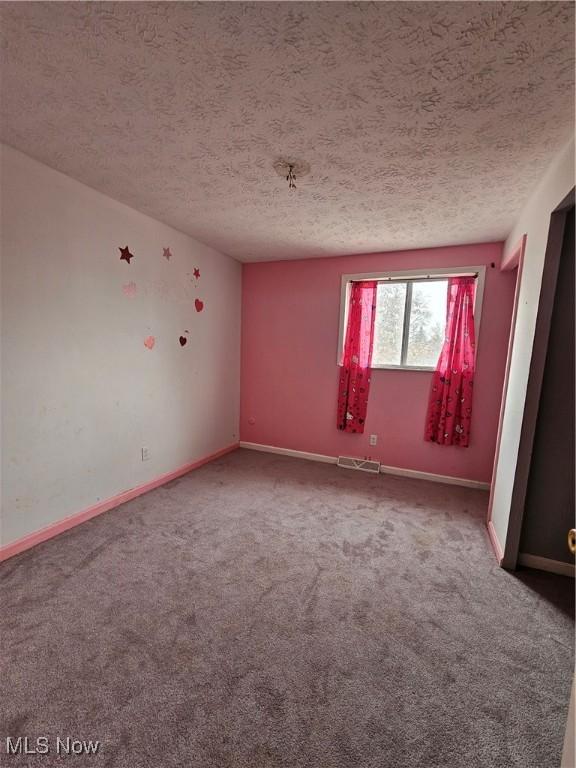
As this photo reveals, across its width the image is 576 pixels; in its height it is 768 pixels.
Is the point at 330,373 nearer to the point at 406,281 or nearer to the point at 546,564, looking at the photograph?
the point at 406,281

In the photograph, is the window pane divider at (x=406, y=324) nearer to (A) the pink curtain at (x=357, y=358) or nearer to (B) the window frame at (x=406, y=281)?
(B) the window frame at (x=406, y=281)

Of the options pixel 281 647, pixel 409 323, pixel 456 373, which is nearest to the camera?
pixel 281 647

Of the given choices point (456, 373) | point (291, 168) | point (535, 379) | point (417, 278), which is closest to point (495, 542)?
point (535, 379)

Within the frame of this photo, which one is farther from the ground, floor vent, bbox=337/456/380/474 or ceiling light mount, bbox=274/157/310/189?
ceiling light mount, bbox=274/157/310/189

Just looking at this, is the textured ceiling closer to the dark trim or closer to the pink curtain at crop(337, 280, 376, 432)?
the dark trim

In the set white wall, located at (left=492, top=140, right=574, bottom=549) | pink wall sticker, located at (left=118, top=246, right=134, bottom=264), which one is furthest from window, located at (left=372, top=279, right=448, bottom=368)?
pink wall sticker, located at (left=118, top=246, right=134, bottom=264)

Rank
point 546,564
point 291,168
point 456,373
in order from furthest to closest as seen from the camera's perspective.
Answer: point 456,373 → point 546,564 → point 291,168

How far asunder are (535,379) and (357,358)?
1.78 meters

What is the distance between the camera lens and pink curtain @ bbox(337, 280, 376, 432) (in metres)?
3.40

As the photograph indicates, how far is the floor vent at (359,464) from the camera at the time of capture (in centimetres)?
350

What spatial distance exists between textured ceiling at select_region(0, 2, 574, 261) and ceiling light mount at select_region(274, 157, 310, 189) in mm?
41

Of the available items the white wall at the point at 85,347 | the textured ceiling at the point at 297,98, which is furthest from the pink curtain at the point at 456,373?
the white wall at the point at 85,347

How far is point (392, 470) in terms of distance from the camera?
345cm

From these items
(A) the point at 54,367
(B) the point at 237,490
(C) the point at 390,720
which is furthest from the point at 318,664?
(A) the point at 54,367
